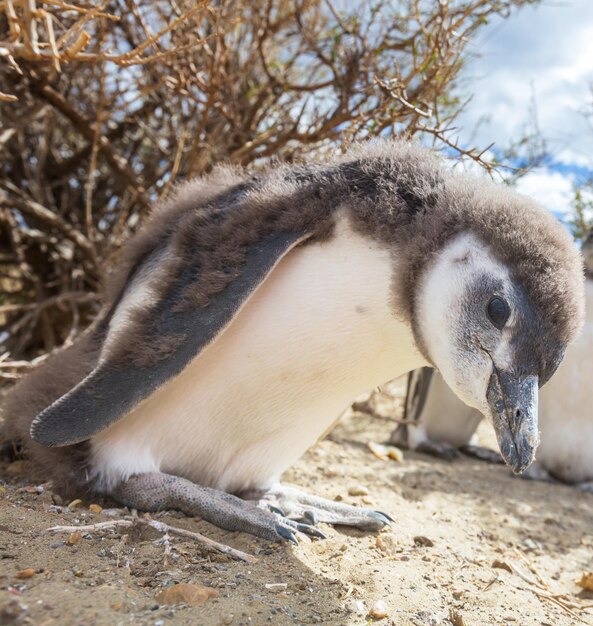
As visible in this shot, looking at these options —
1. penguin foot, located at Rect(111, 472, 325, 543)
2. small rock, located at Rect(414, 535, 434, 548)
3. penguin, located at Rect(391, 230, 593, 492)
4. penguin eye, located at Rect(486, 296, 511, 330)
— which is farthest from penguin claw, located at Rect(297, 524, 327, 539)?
penguin, located at Rect(391, 230, 593, 492)

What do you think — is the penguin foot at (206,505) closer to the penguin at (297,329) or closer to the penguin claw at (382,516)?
the penguin at (297,329)

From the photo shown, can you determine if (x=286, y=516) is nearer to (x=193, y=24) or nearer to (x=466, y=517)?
(x=466, y=517)

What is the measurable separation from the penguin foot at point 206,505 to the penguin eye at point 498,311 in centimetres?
65

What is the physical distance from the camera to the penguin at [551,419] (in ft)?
9.57

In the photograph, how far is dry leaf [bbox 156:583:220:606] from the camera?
1.16 meters

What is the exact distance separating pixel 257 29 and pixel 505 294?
1.80m

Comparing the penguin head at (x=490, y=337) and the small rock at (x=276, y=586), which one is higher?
the penguin head at (x=490, y=337)

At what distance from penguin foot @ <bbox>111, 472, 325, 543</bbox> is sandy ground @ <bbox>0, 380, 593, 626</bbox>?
3 cm

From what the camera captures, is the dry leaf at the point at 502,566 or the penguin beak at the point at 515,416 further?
the dry leaf at the point at 502,566

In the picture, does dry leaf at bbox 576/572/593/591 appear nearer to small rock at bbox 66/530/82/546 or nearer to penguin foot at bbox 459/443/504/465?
small rock at bbox 66/530/82/546

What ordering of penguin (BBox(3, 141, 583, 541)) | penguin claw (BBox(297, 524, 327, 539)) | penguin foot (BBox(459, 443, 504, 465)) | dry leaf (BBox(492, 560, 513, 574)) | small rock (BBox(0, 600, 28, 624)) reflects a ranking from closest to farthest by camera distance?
small rock (BBox(0, 600, 28, 624)) → penguin (BBox(3, 141, 583, 541)) → penguin claw (BBox(297, 524, 327, 539)) → dry leaf (BBox(492, 560, 513, 574)) → penguin foot (BBox(459, 443, 504, 465))

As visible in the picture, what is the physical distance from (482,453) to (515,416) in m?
2.11

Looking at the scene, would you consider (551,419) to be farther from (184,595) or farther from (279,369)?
(184,595)

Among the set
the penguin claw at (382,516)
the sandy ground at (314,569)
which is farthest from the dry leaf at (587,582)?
the penguin claw at (382,516)
